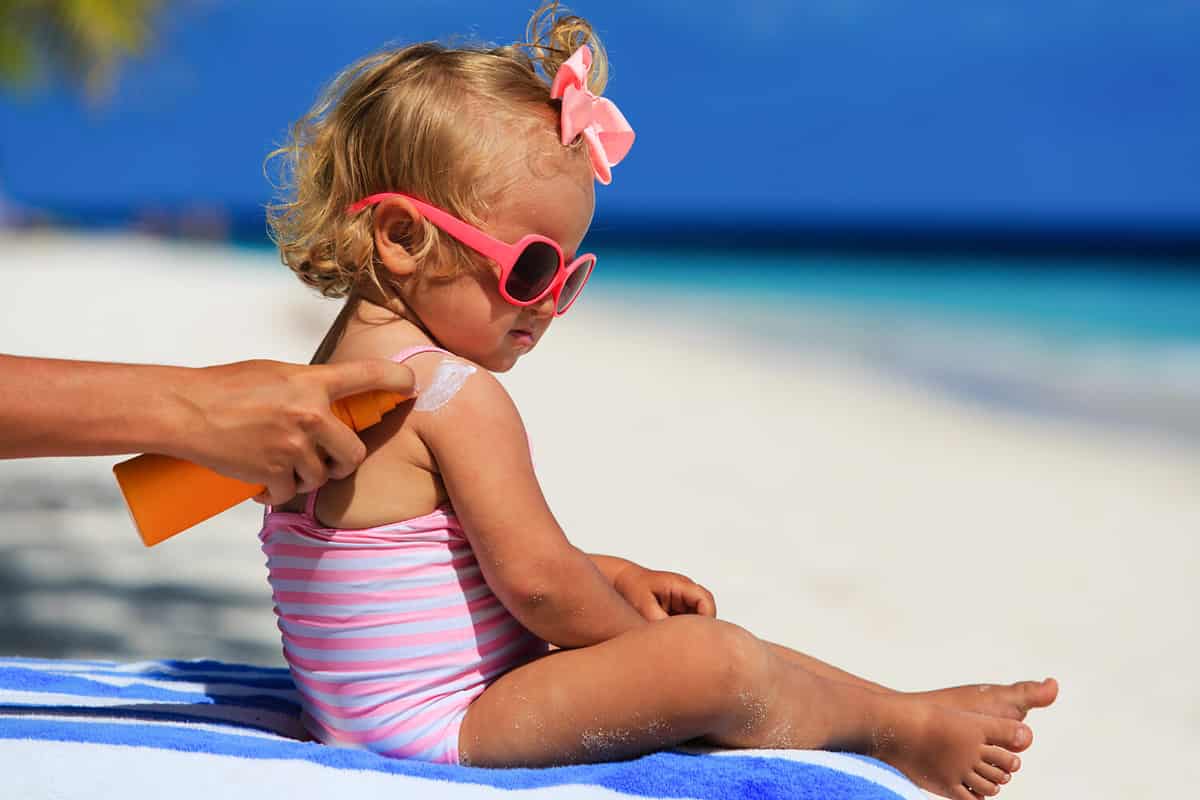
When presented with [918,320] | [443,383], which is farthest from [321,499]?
[918,320]

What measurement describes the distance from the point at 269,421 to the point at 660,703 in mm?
771

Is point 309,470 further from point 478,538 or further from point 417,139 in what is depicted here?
point 417,139

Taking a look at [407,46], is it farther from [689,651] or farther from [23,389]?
[689,651]

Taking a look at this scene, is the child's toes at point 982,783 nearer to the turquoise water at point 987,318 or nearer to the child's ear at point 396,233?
the child's ear at point 396,233

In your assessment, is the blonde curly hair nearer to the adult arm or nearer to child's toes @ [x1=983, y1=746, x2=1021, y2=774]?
the adult arm

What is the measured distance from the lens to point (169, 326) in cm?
1195

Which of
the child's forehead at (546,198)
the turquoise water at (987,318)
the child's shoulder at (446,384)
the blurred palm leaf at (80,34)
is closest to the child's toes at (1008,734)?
the child's shoulder at (446,384)

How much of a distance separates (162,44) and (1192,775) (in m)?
9.08

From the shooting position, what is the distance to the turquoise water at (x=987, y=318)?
487 inches

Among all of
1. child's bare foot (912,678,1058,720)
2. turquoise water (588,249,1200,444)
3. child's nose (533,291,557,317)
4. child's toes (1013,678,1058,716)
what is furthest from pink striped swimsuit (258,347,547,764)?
turquoise water (588,249,1200,444)

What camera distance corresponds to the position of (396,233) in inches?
91.3

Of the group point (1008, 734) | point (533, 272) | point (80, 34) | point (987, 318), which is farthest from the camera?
point (987, 318)

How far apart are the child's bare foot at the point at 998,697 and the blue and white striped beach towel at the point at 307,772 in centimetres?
36

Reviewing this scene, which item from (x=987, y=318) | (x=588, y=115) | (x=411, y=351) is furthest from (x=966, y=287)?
(x=411, y=351)
